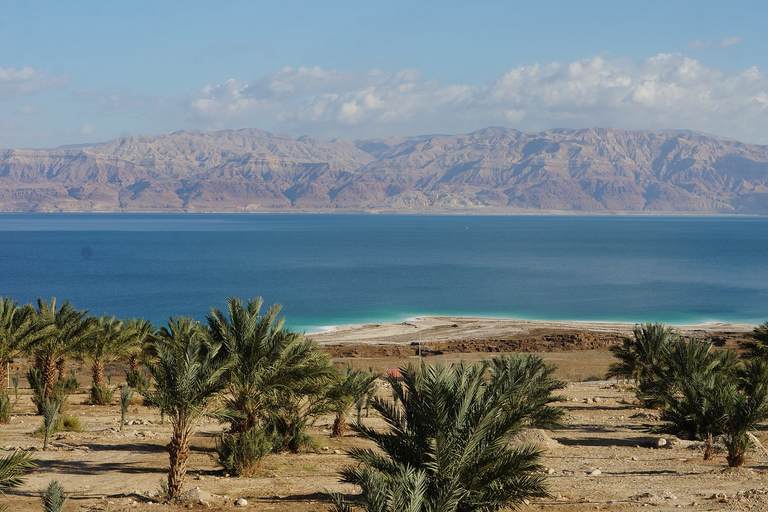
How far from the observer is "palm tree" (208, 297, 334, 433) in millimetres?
14656

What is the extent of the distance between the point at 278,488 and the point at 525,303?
193 feet

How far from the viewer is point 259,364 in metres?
14.7

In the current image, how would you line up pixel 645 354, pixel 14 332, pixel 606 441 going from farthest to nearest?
pixel 645 354, pixel 14 332, pixel 606 441

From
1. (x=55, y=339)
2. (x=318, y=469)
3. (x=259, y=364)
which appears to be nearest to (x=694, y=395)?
(x=318, y=469)

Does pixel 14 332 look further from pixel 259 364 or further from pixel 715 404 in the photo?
pixel 715 404

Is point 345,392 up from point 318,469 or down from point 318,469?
up

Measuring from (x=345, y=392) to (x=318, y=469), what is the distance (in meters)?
2.68

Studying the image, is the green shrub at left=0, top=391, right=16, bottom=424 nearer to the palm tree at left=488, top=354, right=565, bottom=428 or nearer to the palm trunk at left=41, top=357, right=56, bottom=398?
the palm trunk at left=41, top=357, right=56, bottom=398

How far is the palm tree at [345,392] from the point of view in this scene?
1738 centimetres

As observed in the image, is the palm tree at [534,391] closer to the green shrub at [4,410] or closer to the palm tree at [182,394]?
the palm tree at [182,394]

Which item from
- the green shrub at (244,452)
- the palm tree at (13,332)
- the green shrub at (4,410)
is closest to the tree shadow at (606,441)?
the green shrub at (244,452)

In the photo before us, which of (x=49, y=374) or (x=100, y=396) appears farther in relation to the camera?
(x=100, y=396)

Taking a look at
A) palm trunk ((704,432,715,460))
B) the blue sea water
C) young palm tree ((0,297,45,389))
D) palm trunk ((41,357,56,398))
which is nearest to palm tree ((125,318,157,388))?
palm trunk ((41,357,56,398))

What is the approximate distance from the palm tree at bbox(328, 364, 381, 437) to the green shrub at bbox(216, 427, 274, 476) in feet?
9.94
